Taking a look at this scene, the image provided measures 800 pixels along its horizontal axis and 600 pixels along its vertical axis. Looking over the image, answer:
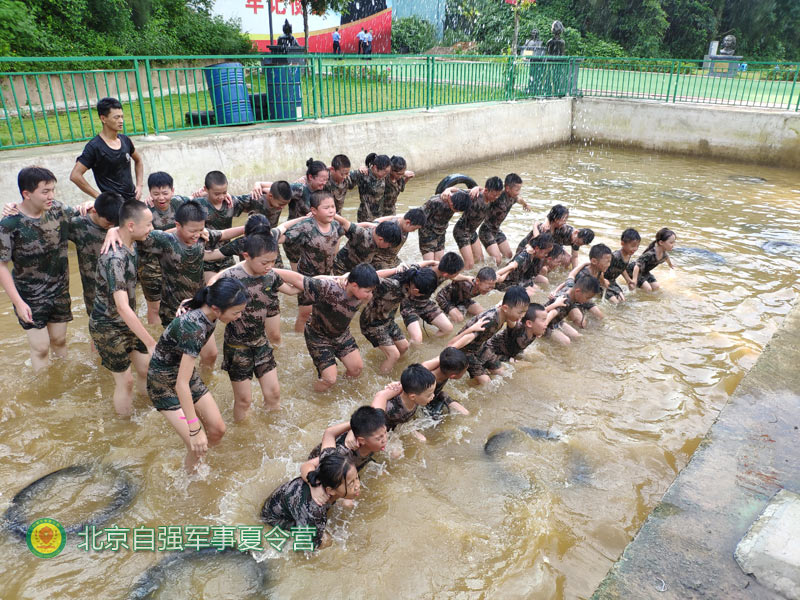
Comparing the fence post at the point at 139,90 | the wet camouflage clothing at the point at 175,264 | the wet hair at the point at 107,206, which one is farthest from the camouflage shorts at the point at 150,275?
the fence post at the point at 139,90

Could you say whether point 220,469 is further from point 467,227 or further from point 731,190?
point 731,190

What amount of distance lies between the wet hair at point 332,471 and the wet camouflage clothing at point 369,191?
15.9 feet

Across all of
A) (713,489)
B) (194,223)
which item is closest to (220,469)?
(194,223)

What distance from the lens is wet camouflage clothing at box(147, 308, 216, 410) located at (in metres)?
3.47

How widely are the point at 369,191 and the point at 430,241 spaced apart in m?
1.09

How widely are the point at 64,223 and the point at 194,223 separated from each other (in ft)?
3.61

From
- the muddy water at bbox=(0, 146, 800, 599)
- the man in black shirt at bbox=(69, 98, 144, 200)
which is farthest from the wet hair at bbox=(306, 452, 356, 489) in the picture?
the man in black shirt at bbox=(69, 98, 144, 200)

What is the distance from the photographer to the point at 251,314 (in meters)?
4.22

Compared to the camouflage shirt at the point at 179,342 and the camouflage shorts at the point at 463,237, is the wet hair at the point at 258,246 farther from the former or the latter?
the camouflage shorts at the point at 463,237

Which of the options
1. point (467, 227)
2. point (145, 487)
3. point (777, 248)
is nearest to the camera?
point (145, 487)

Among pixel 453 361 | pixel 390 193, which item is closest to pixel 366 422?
pixel 453 361

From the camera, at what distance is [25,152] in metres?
7.78

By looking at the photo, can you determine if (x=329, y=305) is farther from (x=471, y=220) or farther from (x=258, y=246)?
(x=471, y=220)

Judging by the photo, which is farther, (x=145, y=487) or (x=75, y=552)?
(x=145, y=487)
